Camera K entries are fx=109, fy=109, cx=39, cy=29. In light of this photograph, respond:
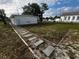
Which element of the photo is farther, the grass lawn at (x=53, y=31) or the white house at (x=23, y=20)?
the white house at (x=23, y=20)

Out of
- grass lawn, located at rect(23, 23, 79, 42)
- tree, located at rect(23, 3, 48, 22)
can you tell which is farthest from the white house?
tree, located at rect(23, 3, 48, 22)

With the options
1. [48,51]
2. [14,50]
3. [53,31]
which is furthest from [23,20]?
[48,51]

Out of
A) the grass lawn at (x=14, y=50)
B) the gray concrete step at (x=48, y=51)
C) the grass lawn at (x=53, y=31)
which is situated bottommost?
the grass lawn at (x=53, y=31)

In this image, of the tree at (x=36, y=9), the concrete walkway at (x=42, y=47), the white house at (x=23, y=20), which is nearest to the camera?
the concrete walkway at (x=42, y=47)

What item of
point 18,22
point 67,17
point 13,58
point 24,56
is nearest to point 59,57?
point 24,56

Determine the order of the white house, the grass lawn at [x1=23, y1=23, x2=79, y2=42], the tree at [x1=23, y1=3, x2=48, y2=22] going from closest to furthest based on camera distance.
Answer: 1. the grass lawn at [x1=23, y1=23, x2=79, y2=42]
2. the white house
3. the tree at [x1=23, y1=3, x2=48, y2=22]

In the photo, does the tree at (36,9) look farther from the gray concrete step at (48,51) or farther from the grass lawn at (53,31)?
the gray concrete step at (48,51)

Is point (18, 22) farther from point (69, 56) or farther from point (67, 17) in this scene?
point (69, 56)

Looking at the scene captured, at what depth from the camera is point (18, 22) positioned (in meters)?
23.8

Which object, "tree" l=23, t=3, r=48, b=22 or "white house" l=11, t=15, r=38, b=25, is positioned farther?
"tree" l=23, t=3, r=48, b=22

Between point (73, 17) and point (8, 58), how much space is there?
27450mm

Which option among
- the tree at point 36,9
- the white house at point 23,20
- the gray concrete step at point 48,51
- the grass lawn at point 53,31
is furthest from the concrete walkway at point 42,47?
the tree at point 36,9

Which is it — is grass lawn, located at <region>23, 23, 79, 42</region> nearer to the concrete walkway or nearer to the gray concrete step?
the concrete walkway

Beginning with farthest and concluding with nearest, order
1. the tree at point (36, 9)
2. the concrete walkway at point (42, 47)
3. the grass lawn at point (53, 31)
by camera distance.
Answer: the tree at point (36, 9), the grass lawn at point (53, 31), the concrete walkway at point (42, 47)
